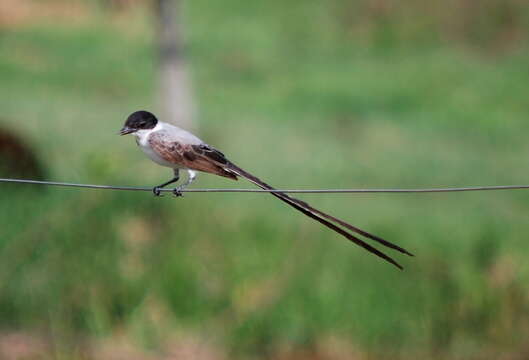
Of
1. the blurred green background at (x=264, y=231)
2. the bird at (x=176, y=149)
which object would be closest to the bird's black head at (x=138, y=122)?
the bird at (x=176, y=149)

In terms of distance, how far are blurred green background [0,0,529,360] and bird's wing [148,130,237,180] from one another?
16.1ft

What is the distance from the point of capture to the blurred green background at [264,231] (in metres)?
9.30

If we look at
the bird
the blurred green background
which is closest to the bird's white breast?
the bird

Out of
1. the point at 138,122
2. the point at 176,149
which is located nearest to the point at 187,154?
the point at 176,149

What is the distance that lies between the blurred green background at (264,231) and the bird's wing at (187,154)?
4897 millimetres

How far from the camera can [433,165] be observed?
602 inches

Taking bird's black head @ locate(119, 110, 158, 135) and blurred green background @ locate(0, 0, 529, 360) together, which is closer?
bird's black head @ locate(119, 110, 158, 135)

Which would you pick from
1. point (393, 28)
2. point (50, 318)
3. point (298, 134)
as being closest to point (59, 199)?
point (50, 318)

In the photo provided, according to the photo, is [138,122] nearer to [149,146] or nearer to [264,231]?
[149,146]

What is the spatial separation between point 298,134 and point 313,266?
6921 millimetres

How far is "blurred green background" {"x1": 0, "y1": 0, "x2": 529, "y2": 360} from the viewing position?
930 centimetres

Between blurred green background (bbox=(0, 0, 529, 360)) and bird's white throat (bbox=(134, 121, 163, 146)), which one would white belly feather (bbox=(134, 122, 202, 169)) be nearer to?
bird's white throat (bbox=(134, 121, 163, 146))

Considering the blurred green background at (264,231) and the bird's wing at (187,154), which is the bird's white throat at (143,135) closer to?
the bird's wing at (187,154)

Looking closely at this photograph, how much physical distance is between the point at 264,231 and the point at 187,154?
5.56 metres
